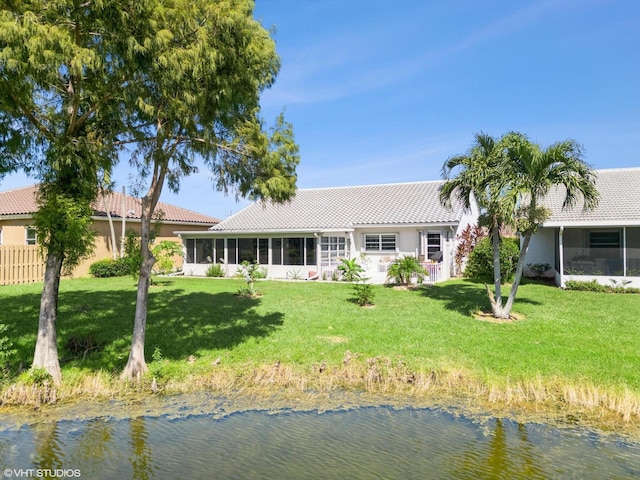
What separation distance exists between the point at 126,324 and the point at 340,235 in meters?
14.1

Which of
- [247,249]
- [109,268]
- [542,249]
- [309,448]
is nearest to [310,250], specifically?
[247,249]

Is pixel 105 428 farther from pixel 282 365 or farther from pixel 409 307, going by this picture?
pixel 409 307

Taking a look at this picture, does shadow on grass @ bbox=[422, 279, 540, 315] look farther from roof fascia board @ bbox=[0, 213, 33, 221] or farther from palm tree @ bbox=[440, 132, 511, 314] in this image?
roof fascia board @ bbox=[0, 213, 33, 221]

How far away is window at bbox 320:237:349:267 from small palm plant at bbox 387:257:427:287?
15.6ft

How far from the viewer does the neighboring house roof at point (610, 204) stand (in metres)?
18.1

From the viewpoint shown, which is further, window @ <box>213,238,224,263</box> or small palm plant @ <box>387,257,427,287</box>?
window @ <box>213,238,224,263</box>

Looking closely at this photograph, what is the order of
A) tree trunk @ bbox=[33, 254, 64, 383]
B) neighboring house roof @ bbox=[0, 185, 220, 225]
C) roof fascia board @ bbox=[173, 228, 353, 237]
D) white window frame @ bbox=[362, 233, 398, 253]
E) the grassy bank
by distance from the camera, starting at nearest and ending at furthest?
the grassy bank → tree trunk @ bbox=[33, 254, 64, 383] → roof fascia board @ bbox=[173, 228, 353, 237] → white window frame @ bbox=[362, 233, 398, 253] → neighboring house roof @ bbox=[0, 185, 220, 225]

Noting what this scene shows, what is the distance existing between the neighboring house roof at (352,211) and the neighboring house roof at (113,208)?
4.65m

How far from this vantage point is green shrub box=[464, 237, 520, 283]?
19781 millimetres

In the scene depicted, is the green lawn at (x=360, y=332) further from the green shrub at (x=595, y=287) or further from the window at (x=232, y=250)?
the window at (x=232, y=250)

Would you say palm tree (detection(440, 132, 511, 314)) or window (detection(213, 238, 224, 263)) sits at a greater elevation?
palm tree (detection(440, 132, 511, 314))

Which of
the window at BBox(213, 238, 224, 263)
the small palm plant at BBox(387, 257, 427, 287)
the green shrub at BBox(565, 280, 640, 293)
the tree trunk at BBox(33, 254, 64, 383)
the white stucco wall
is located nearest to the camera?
the tree trunk at BBox(33, 254, 64, 383)

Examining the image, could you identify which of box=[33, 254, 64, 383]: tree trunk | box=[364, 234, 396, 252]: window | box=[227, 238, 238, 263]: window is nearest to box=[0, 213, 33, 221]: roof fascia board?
box=[227, 238, 238, 263]: window

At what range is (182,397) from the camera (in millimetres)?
7871
